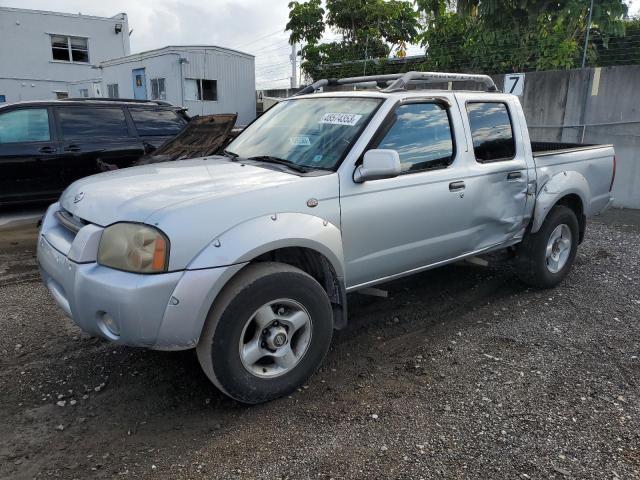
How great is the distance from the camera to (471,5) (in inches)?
414

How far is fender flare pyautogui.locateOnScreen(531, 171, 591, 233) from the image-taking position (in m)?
4.62

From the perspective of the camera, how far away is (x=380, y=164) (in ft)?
10.3

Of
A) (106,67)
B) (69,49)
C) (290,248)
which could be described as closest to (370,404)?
(290,248)

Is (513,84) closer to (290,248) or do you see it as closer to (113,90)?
(290,248)

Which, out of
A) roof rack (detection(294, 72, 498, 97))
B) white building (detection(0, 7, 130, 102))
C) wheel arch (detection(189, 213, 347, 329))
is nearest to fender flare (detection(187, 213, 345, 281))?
wheel arch (detection(189, 213, 347, 329))

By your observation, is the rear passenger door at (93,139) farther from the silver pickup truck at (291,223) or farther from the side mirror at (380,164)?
the side mirror at (380,164)

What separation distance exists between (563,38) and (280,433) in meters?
9.44

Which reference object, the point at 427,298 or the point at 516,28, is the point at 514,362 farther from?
the point at 516,28

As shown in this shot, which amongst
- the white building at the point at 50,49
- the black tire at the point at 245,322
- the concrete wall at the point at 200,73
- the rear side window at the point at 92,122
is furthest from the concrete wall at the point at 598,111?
the white building at the point at 50,49

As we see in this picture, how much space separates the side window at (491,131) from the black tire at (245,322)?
199cm

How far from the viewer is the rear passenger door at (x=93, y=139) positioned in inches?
300

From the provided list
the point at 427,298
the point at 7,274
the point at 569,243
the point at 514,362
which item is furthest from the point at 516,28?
the point at 7,274

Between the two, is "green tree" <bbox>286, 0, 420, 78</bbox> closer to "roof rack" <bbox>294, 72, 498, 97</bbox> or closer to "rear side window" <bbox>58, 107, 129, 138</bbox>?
"rear side window" <bbox>58, 107, 129, 138</bbox>

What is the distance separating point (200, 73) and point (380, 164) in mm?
15465
